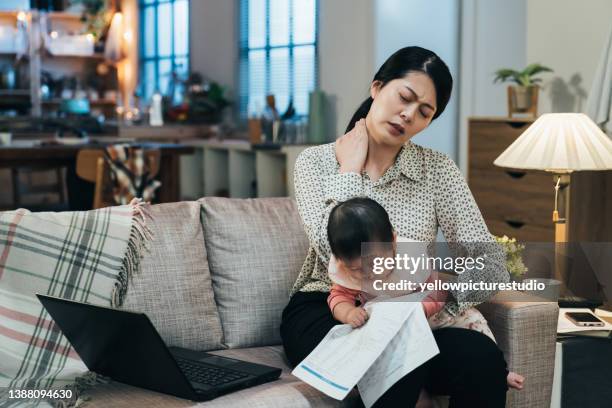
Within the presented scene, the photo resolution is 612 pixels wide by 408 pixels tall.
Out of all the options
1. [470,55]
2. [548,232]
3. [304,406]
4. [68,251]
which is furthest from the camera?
[470,55]

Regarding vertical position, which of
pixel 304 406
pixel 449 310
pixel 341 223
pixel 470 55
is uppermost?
pixel 470 55

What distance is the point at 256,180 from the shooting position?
271 inches

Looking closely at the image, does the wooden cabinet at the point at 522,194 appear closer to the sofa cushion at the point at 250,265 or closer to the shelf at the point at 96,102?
the sofa cushion at the point at 250,265

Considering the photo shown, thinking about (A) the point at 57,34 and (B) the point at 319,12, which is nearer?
(B) the point at 319,12

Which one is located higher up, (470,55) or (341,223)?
(470,55)

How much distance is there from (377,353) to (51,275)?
2.98 ft

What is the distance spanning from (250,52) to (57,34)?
2458 millimetres

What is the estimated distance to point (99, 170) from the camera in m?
5.34

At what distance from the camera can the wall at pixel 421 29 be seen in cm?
597

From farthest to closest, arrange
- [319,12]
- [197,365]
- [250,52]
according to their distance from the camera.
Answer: [250,52]
[319,12]
[197,365]

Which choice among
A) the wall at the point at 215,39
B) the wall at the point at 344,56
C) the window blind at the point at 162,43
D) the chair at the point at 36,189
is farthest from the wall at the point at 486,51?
the window blind at the point at 162,43

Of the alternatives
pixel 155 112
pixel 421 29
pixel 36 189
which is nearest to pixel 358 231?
pixel 421 29

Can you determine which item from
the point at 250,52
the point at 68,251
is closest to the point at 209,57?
the point at 250,52

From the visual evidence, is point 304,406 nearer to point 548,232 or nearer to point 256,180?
point 548,232
